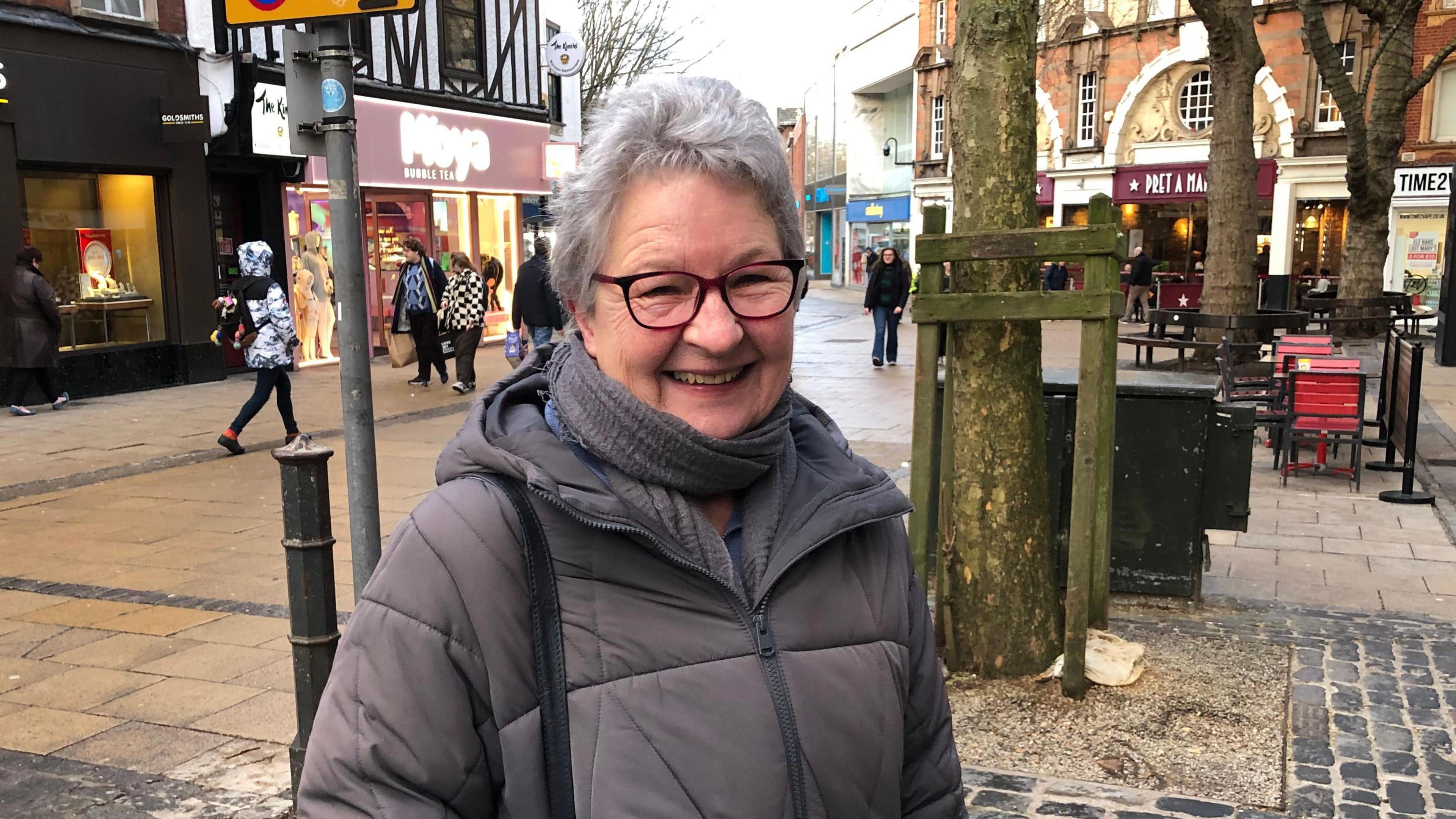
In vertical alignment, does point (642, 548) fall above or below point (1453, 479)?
above

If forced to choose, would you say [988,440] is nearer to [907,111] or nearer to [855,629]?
[855,629]

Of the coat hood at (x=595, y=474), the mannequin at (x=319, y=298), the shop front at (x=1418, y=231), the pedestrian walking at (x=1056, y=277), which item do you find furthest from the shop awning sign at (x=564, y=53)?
the coat hood at (x=595, y=474)

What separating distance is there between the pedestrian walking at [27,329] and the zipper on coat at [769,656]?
1272 centimetres

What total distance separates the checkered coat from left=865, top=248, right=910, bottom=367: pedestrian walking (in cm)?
595

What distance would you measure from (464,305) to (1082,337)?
10613 mm

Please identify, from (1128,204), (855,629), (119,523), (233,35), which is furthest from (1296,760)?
(1128,204)

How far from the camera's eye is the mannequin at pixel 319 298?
55.4 feet

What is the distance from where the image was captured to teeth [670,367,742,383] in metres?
1.58

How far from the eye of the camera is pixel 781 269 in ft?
5.23

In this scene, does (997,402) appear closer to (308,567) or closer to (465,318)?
(308,567)

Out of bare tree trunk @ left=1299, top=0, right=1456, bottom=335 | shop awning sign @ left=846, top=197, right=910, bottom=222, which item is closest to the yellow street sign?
bare tree trunk @ left=1299, top=0, right=1456, bottom=335

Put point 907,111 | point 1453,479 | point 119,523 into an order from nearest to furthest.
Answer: point 119,523, point 1453,479, point 907,111

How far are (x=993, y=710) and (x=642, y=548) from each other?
3185mm

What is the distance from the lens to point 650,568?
146 centimetres
